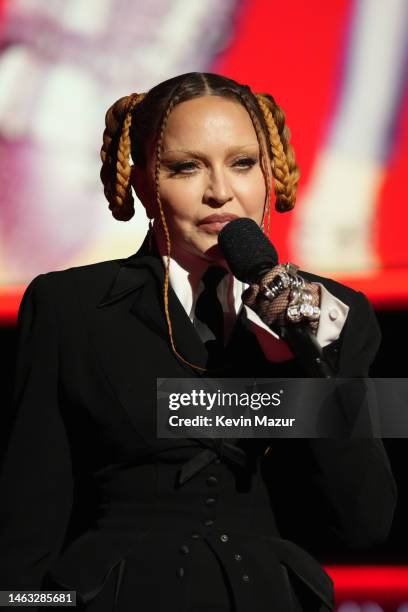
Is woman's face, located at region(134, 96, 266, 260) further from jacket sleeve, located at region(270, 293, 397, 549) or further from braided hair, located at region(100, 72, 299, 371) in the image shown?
jacket sleeve, located at region(270, 293, 397, 549)

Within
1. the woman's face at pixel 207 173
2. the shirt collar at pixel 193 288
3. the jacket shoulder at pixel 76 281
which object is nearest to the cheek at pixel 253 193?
the woman's face at pixel 207 173

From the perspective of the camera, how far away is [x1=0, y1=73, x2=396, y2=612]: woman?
1242mm

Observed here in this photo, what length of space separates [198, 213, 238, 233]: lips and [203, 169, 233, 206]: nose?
0.02 metres

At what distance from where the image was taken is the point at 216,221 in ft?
4.35

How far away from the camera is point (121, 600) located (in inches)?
48.5

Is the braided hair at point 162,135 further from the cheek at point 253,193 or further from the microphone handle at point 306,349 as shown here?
the microphone handle at point 306,349

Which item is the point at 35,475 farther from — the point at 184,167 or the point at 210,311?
the point at 184,167

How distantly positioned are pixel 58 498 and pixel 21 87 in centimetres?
93

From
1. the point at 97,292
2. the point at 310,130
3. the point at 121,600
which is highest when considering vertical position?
the point at 310,130

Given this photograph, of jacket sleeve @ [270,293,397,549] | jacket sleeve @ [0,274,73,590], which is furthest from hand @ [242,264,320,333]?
jacket sleeve @ [0,274,73,590]

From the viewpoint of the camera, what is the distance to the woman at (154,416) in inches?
48.9

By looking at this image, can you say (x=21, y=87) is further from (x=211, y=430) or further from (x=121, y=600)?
(x=121, y=600)

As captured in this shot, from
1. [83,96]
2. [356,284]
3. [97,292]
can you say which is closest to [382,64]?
[356,284]

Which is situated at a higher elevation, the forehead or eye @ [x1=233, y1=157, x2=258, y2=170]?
the forehead
